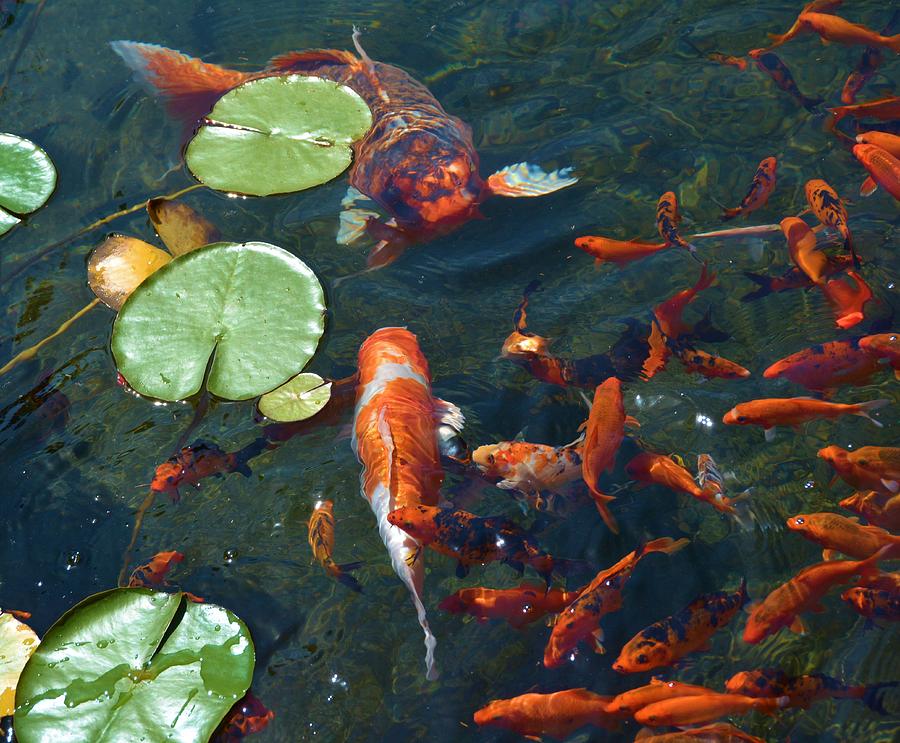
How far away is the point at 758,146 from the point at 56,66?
4325mm

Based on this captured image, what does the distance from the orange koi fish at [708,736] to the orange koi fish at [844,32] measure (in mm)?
3836

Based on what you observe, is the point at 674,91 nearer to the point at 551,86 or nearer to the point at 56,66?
the point at 551,86

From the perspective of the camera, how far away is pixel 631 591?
9.77 ft

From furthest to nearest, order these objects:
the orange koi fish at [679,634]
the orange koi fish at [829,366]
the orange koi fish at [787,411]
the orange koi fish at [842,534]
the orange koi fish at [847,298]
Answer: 1. the orange koi fish at [847,298]
2. the orange koi fish at [829,366]
3. the orange koi fish at [787,411]
4. the orange koi fish at [842,534]
5. the orange koi fish at [679,634]

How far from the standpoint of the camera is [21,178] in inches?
171

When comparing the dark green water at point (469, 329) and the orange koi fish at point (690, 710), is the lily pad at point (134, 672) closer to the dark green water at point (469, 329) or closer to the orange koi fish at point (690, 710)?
the dark green water at point (469, 329)

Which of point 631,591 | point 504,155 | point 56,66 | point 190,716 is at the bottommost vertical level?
point 631,591

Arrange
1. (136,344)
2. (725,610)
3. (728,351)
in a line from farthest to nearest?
(728,351)
(136,344)
(725,610)


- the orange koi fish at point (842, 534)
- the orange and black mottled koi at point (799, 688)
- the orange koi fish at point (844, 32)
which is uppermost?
the orange koi fish at point (844, 32)

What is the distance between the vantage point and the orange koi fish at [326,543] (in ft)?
10.1

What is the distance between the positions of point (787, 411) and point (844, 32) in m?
2.64

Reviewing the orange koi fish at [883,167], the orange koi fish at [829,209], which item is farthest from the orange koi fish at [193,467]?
the orange koi fish at [883,167]

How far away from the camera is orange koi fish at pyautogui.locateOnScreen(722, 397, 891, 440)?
3.15 meters

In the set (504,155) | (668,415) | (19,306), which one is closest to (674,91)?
(504,155)
